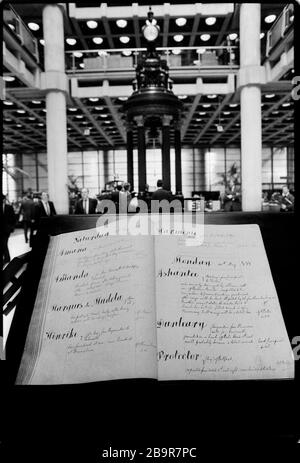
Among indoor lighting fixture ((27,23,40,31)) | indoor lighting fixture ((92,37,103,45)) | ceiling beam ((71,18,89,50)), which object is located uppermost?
indoor lighting fixture ((92,37,103,45))

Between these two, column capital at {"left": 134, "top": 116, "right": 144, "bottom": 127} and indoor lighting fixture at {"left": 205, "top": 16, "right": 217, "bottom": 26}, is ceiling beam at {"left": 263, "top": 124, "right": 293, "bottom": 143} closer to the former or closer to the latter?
indoor lighting fixture at {"left": 205, "top": 16, "right": 217, "bottom": 26}

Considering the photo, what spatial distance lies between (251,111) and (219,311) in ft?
44.4

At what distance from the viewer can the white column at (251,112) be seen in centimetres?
1313

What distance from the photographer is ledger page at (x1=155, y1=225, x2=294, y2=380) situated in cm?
82

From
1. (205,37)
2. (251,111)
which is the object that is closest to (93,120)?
(205,37)

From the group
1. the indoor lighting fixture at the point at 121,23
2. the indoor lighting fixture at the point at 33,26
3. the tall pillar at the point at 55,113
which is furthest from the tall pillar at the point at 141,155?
the indoor lighting fixture at the point at 33,26

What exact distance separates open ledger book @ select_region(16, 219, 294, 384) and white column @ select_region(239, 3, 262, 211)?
1249 cm

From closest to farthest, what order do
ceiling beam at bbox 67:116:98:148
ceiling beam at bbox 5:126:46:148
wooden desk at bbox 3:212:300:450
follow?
wooden desk at bbox 3:212:300:450
ceiling beam at bbox 67:116:98:148
ceiling beam at bbox 5:126:46:148

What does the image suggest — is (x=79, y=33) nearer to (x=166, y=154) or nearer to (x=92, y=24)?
(x=92, y=24)

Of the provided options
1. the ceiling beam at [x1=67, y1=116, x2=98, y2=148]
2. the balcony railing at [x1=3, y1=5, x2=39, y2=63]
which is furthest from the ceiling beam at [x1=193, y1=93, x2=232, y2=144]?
the balcony railing at [x1=3, y1=5, x2=39, y2=63]

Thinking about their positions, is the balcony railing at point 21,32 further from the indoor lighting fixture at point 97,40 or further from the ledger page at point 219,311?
the ledger page at point 219,311

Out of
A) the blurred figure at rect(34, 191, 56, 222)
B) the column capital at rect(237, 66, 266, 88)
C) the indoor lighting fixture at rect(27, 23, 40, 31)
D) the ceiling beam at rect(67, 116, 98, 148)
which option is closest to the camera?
the blurred figure at rect(34, 191, 56, 222)

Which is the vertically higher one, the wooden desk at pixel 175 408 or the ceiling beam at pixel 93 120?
the ceiling beam at pixel 93 120

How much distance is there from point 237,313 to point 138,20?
18.6m
